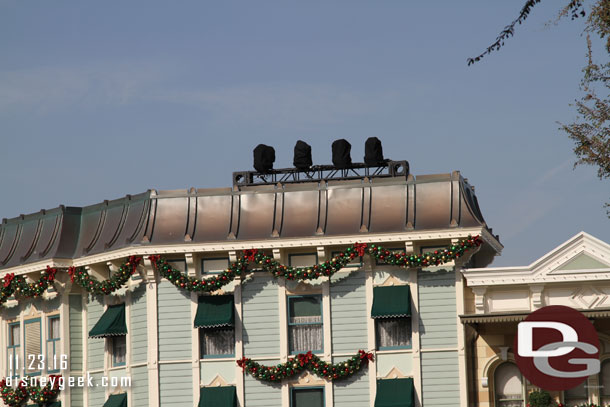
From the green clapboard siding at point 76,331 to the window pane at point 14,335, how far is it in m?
2.77

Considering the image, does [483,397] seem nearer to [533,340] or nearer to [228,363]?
[533,340]

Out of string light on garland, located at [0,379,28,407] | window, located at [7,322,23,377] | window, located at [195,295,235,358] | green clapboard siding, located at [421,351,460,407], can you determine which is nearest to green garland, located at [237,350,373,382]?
window, located at [195,295,235,358]

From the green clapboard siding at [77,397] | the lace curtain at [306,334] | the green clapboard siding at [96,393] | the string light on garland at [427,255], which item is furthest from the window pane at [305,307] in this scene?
the green clapboard siding at [77,397]

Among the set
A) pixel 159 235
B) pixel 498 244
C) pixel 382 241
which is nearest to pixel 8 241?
pixel 159 235

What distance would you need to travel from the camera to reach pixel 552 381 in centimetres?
3259

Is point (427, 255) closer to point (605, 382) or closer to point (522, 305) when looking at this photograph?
point (522, 305)

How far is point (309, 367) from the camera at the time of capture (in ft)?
112

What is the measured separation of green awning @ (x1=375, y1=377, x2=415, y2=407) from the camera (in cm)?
3309

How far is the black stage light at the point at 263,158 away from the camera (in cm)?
3847

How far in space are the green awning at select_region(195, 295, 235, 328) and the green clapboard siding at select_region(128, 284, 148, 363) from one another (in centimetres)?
186

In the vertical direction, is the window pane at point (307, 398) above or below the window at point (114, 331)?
below

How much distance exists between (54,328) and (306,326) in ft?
28.9

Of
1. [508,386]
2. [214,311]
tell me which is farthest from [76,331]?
[508,386]

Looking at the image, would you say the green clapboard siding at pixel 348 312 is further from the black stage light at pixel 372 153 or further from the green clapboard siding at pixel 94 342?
the green clapboard siding at pixel 94 342
